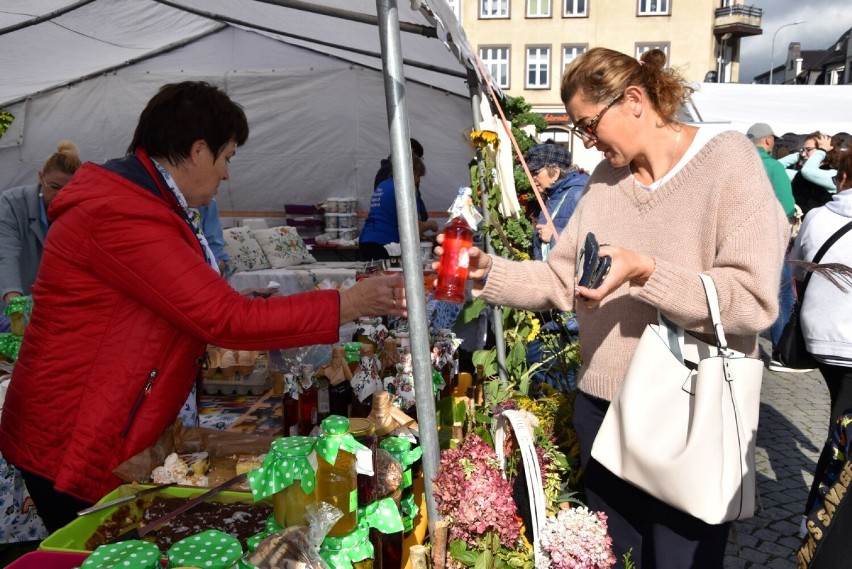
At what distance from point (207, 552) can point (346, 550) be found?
0.29 m

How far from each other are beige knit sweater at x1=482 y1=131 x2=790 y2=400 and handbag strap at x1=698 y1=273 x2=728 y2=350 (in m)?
0.01

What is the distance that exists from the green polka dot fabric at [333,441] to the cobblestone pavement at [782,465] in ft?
4.19

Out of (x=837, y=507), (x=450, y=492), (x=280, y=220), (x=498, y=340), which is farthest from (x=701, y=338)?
(x=280, y=220)

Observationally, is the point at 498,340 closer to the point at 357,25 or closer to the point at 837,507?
the point at 837,507

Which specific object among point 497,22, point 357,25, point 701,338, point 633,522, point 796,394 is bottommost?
point 796,394

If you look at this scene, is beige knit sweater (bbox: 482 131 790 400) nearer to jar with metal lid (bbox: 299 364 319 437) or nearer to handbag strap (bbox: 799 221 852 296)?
jar with metal lid (bbox: 299 364 319 437)

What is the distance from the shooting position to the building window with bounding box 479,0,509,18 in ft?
97.3

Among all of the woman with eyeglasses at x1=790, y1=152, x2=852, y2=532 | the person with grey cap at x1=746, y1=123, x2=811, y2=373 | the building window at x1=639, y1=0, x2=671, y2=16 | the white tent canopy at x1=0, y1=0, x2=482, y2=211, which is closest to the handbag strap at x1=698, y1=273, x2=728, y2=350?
the woman with eyeglasses at x1=790, y1=152, x2=852, y2=532

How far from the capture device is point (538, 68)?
97.8ft

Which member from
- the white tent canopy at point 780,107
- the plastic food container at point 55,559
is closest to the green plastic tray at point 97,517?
the plastic food container at point 55,559

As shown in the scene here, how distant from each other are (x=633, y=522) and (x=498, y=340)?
1636 mm

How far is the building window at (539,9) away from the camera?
29.4 m

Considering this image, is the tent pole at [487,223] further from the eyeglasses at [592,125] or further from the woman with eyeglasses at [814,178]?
the woman with eyeglasses at [814,178]

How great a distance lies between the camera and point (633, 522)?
1.76 meters
